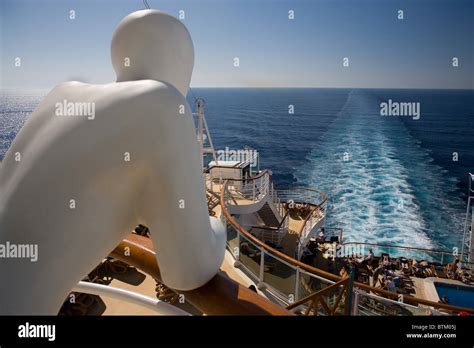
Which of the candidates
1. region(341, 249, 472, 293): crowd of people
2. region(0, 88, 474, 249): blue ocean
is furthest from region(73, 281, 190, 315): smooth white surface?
region(341, 249, 472, 293): crowd of people

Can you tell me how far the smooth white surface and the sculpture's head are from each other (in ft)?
3.72

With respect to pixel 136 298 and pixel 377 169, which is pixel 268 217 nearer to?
pixel 136 298

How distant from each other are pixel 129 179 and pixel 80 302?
3.50 m

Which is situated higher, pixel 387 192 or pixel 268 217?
pixel 268 217

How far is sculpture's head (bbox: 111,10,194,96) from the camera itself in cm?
132

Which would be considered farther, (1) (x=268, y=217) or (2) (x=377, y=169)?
(2) (x=377, y=169)

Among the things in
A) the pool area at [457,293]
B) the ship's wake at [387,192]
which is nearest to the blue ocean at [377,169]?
the ship's wake at [387,192]

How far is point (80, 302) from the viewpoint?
3922mm

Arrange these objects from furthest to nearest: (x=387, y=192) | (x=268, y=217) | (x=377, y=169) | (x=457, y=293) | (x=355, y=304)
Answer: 1. (x=377, y=169)
2. (x=387, y=192)
3. (x=268, y=217)
4. (x=457, y=293)
5. (x=355, y=304)

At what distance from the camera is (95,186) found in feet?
3.55

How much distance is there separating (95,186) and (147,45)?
2.00 feet

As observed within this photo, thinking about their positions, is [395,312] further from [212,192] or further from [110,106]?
[212,192]

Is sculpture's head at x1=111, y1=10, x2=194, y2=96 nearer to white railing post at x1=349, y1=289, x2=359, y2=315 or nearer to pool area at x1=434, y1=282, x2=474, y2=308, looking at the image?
white railing post at x1=349, y1=289, x2=359, y2=315

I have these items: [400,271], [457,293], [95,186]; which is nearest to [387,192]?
Result: [400,271]
